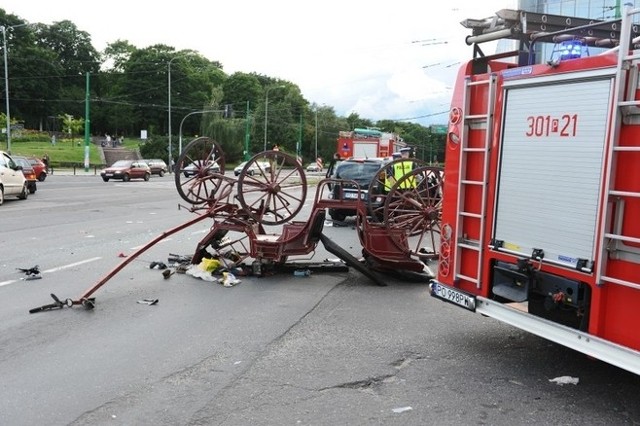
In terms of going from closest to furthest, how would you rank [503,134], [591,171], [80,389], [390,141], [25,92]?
[591,171] → [80,389] → [503,134] → [390,141] → [25,92]

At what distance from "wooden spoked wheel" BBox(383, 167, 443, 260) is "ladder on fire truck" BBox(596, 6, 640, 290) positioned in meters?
4.83

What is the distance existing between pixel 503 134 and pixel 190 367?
330 centimetres

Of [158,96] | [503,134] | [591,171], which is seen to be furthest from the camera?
[158,96]

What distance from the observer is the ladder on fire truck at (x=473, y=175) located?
4.91 m

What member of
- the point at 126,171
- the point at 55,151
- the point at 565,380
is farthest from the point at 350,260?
the point at 55,151

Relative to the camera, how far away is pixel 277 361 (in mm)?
5117

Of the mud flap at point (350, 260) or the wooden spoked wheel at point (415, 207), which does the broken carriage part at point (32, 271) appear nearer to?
the mud flap at point (350, 260)

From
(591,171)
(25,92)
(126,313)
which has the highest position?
(25,92)

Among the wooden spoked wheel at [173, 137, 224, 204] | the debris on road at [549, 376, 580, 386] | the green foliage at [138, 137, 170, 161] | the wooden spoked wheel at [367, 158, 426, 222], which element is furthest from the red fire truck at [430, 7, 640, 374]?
the green foliage at [138, 137, 170, 161]

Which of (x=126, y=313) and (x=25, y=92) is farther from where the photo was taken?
(x=25, y=92)

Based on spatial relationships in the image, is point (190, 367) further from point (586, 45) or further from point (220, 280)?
point (586, 45)

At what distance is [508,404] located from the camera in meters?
4.23

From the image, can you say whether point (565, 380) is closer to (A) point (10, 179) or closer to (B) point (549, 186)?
(B) point (549, 186)

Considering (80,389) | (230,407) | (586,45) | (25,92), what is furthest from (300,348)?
(25,92)
